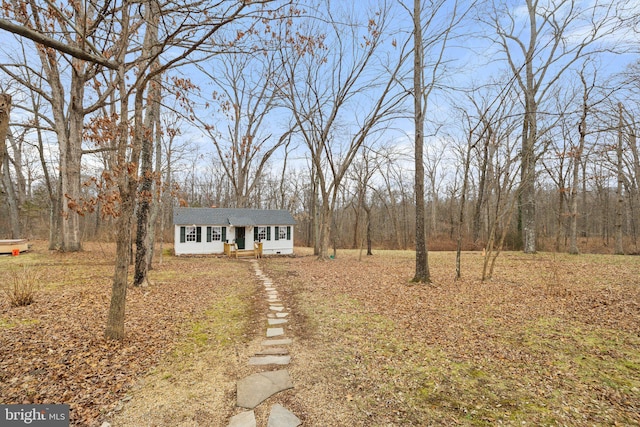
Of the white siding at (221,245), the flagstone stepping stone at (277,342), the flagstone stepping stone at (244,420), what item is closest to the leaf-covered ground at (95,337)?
the flagstone stepping stone at (244,420)

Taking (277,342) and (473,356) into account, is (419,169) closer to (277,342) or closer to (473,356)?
(473,356)

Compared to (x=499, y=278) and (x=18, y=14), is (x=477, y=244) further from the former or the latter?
(x=18, y=14)

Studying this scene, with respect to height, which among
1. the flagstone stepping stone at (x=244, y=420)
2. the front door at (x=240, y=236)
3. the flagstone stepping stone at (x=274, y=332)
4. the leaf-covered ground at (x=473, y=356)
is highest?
the front door at (x=240, y=236)

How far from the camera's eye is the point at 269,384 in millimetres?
2986

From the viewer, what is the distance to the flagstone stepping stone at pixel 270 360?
11.3 ft

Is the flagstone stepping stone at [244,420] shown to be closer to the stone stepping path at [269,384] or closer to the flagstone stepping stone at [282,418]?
the stone stepping path at [269,384]

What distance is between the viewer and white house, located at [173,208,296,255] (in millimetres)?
18000

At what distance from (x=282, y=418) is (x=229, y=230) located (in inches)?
704

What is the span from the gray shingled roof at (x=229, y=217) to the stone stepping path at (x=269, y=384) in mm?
15215

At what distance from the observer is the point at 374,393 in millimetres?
2828

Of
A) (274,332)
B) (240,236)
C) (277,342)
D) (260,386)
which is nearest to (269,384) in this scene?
(260,386)

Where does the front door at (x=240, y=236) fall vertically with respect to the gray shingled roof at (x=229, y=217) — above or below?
below

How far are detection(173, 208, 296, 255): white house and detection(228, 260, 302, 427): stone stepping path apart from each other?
49.7ft

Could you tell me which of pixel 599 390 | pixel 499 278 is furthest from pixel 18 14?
pixel 499 278
